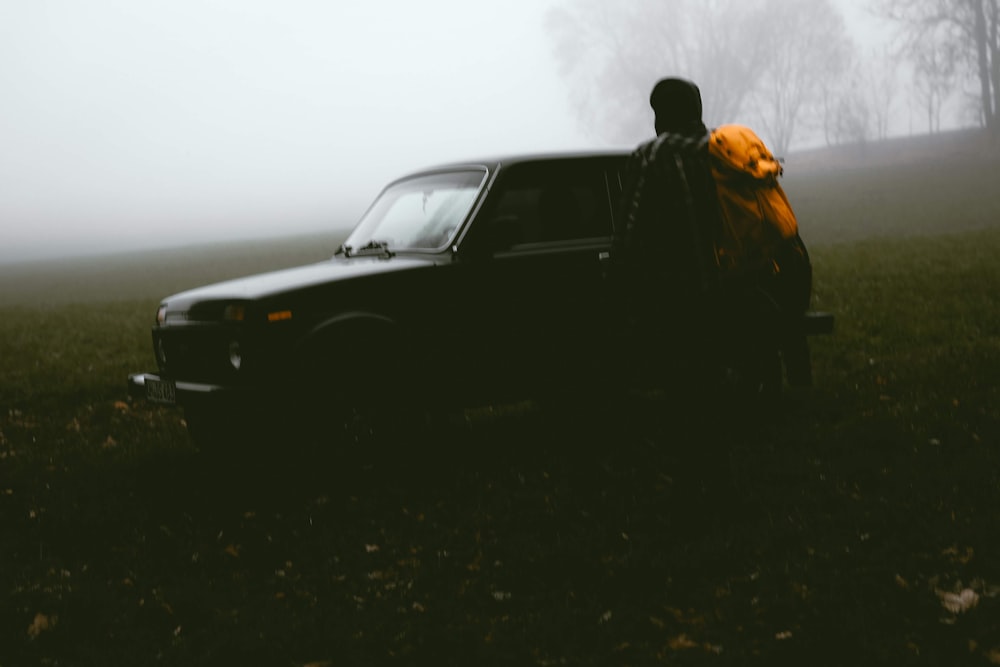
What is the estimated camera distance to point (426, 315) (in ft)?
22.6

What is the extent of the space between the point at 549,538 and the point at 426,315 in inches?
68.7

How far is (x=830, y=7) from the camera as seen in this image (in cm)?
6388

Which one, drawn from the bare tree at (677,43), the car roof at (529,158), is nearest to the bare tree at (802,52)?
the bare tree at (677,43)

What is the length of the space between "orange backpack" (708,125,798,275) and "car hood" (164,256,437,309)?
6.70 ft

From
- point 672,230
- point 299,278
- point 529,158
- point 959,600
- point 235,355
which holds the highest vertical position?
point 529,158

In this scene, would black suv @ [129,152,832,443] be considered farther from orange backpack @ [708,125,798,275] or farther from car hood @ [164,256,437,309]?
orange backpack @ [708,125,798,275]

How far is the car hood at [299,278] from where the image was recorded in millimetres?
6570

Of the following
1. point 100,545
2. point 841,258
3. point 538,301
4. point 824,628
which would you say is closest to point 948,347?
point 538,301

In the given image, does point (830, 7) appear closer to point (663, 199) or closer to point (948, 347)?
point (948, 347)

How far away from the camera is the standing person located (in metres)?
5.39

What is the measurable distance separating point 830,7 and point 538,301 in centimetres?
6231

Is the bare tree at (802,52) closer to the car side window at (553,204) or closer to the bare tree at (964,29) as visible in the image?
the bare tree at (964,29)

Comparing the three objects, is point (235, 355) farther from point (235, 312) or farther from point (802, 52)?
point (802, 52)

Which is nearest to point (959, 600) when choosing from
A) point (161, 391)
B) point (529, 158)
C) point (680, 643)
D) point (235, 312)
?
point (680, 643)
